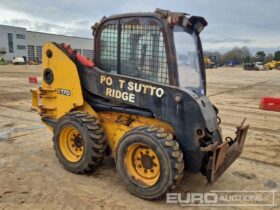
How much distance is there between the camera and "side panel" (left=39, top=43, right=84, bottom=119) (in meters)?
4.86

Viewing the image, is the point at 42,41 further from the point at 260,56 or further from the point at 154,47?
the point at 154,47

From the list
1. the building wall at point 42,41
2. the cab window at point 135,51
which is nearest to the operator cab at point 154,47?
the cab window at point 135,51

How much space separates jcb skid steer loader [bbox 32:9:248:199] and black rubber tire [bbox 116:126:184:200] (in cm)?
1

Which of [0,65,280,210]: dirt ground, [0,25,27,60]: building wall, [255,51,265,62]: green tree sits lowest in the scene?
[0,65,280,210]: dirt ground

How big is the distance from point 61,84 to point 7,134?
274 centimetres

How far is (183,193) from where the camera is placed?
4238 mm

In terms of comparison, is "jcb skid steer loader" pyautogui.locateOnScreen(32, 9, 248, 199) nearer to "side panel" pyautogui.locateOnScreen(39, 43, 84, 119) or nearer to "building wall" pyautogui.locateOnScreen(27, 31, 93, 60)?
"side panel" pyautogui.locateOnScreen(39, 43, 84, 119)

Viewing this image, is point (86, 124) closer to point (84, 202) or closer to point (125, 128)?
point (125, 128)

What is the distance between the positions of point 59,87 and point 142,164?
198 cm

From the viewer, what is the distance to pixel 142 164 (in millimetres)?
4074

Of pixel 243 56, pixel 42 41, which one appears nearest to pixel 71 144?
pixel 42 41

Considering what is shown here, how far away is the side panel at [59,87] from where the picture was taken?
486 centimetres

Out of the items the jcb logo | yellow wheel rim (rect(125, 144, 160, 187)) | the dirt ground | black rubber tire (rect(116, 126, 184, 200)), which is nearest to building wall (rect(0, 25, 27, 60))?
the dirt ground

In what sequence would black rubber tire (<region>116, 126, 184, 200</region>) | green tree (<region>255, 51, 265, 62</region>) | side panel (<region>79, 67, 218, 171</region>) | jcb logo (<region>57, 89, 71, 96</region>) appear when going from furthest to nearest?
green tree (<region>255, 51, 265, 62</region>)
jcb logo (<region>57, 89, 71, 96</region>)
side panel (<region>79, 67, 218, 171</region>)
black rubber tire (<region>116, 126, 184, 200</region>)
